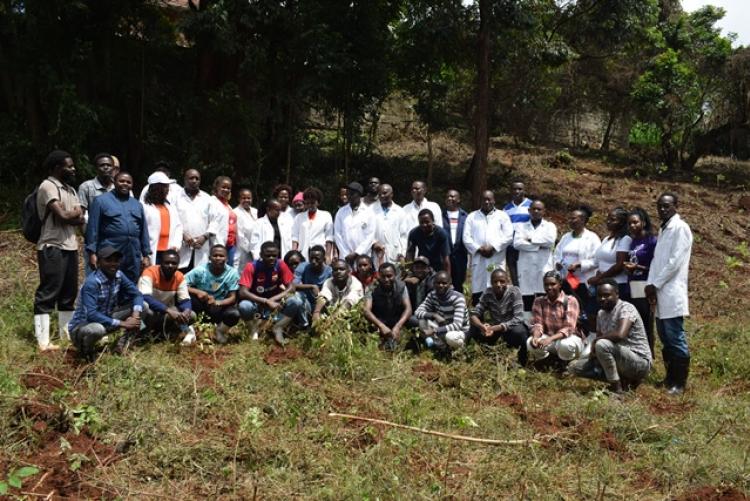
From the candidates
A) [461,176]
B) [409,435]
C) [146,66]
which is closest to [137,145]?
[146,66]

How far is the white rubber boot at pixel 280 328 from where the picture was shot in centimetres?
700

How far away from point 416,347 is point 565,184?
12.0 m

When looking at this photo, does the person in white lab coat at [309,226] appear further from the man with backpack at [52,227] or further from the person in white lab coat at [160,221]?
the man with backpack at [52,227]

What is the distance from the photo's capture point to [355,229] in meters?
8.22

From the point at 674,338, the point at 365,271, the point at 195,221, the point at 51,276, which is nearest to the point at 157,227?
the point at 195,221

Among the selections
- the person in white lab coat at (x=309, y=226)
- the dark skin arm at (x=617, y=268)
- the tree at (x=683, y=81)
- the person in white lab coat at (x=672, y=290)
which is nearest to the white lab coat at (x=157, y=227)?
the person in white lab coat at (x=309, y=226)

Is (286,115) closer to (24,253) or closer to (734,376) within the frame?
(24,253)

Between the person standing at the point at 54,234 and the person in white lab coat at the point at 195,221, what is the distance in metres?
1.33

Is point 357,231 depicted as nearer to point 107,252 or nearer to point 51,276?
point 107,252

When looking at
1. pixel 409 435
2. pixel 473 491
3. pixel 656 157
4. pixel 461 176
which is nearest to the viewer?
pixel 473 491

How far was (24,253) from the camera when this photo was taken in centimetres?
988

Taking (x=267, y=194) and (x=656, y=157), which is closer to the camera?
(x=267, y=194)

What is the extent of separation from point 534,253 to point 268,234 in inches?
→ 123

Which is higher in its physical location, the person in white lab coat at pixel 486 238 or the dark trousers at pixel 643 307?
the person in white lab coat at pixel 486 238
